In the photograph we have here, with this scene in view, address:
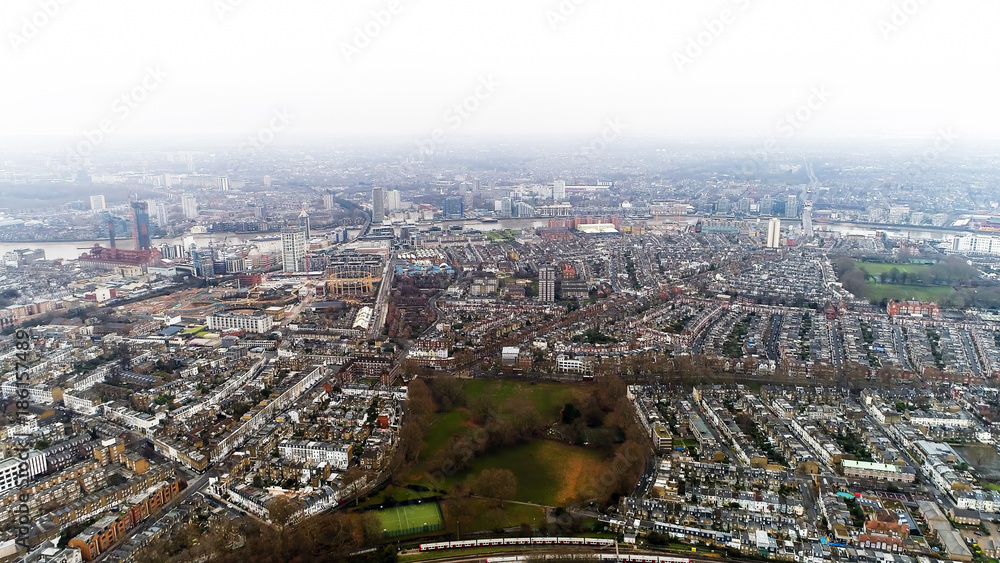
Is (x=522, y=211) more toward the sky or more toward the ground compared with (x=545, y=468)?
more toward the sky

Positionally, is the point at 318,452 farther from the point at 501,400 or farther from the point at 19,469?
the point at 19,469

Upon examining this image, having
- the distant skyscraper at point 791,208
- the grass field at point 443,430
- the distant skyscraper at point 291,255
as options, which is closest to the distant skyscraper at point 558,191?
the distant skyscraper at point 791,208

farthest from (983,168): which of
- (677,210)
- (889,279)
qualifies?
(889,279)

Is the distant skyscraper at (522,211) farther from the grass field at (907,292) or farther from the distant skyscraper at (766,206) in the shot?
the grass field at (907,292)

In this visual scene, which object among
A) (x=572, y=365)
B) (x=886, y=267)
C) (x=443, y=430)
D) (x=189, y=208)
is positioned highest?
(x=189, y=208)

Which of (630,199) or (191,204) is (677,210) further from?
(191,204)

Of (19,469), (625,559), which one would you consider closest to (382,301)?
(19,469)

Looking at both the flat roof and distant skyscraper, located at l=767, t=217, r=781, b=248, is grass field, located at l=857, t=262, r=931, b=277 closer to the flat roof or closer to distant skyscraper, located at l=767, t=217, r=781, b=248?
distant skyscraper, located at l=767, t=217, r=781, b=248

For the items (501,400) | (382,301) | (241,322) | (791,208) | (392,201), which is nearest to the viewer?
(501,400)
